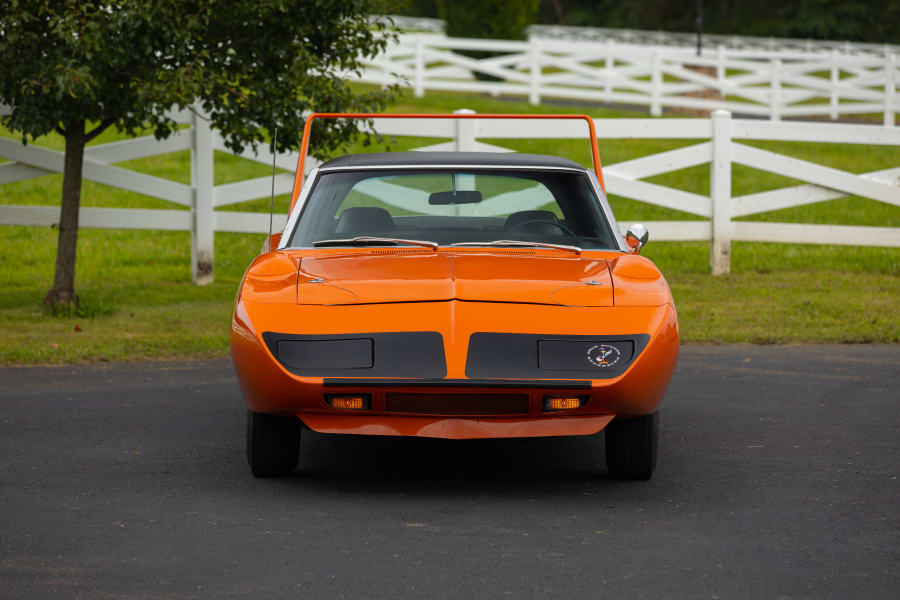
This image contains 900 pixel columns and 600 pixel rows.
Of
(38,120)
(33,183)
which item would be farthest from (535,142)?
(38,120)

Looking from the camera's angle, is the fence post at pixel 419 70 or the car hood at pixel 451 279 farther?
the fence post at pixel 419 70

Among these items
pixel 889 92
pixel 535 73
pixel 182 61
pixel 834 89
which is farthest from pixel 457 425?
pixel 834 89

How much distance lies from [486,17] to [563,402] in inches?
1130

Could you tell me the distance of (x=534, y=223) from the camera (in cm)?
666

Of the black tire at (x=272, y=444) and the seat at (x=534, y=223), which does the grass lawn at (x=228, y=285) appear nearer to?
the seat at (x=534, y=223)

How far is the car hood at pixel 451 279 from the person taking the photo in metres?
5.45

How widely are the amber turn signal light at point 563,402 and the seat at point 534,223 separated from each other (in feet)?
4.97

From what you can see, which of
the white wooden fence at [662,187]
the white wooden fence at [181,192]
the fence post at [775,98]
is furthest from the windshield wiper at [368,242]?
the fence post at [775,98]

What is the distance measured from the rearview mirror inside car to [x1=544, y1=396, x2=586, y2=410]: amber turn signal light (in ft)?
5.85

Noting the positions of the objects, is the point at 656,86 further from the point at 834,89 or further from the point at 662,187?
the point at 662,187

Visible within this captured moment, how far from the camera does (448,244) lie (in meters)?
6.38

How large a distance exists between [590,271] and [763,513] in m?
1.29

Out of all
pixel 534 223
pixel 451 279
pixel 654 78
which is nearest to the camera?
pixel 451 279

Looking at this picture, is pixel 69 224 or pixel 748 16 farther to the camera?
pixel 748 16
